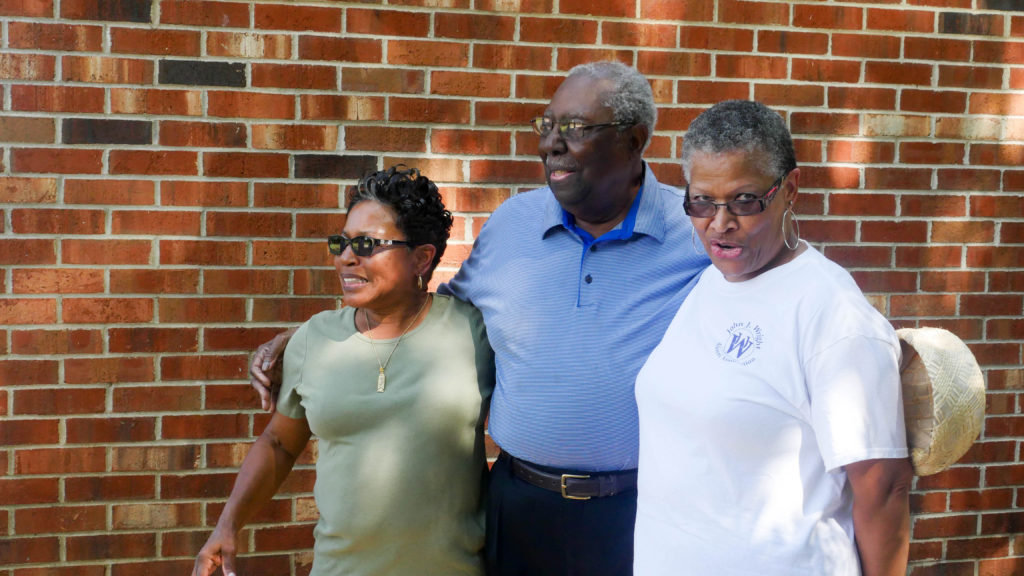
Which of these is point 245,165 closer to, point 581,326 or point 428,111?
point 428,111

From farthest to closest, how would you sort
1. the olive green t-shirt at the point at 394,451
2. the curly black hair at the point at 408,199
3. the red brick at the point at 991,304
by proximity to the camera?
the red brick at the point at 991,304 → the curly black hair at the point at 408,199 → the olive green t-shirt at the point at 394,451

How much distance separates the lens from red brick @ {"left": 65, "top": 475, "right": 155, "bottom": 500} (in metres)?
3.25

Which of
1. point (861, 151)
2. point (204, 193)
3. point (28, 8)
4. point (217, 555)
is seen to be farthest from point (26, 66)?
point (861, 151)

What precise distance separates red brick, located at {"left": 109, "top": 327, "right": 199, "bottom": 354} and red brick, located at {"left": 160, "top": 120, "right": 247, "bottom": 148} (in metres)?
0.67

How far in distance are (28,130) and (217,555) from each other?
1.66 metres

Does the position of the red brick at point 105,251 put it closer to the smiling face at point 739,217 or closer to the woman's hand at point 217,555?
the woman's hand at point 217,555

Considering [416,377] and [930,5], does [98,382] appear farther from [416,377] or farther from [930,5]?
[930,5]

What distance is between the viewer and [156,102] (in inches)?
125

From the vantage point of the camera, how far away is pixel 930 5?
3.70 meters

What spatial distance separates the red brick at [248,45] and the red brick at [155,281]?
79 cm

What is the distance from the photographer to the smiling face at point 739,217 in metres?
1.89

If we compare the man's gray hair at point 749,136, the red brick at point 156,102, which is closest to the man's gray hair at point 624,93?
the man's gray hair at point 749,136

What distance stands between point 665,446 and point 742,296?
370 millimetres

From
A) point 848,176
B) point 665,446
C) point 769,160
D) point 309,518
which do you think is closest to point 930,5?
point 848,176
